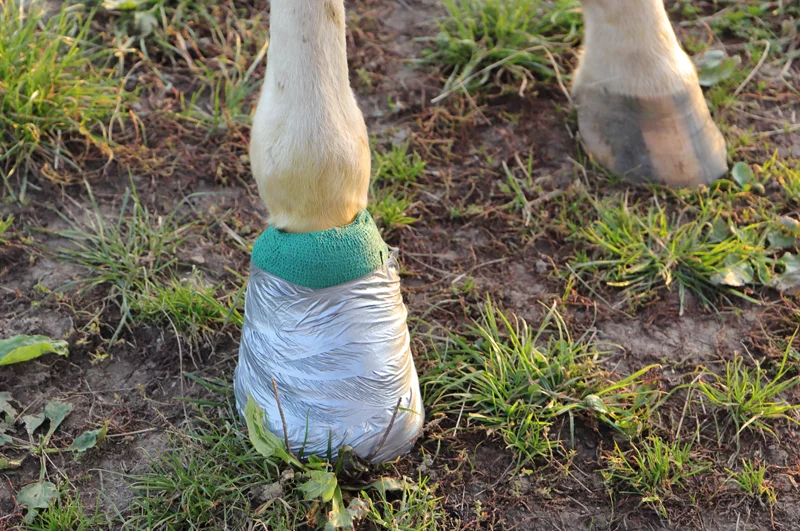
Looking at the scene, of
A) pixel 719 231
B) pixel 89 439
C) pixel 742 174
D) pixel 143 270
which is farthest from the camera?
→ pixel 742 174

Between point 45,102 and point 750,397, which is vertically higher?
point 45,102

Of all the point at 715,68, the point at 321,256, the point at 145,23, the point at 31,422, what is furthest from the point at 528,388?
the point at 145,23

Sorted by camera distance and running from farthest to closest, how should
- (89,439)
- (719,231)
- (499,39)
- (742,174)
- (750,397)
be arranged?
(499,39)
(742,174)
(719,231)
(750,397)
(89,439)

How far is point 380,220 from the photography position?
8.35 ft

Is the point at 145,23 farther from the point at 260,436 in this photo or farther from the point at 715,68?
the point at 715,68

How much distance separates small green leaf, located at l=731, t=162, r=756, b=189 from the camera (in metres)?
2.66

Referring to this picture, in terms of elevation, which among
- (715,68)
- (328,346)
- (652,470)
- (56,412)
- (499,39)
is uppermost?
(499,39)

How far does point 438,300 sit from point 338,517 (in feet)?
2.50

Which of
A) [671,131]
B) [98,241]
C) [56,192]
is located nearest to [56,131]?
[56,192]

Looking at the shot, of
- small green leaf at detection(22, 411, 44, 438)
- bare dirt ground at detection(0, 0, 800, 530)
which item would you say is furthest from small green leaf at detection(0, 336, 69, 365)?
small green leaf at detection(22, 411, 44, 438)

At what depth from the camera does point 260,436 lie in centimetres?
186

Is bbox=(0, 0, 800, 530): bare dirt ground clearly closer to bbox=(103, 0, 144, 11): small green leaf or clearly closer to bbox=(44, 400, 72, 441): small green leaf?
Answer: bbox=(44, 400, 72, 441): small green leaf

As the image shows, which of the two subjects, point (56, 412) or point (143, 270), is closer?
point (56, 412)

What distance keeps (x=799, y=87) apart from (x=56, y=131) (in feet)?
8.29
